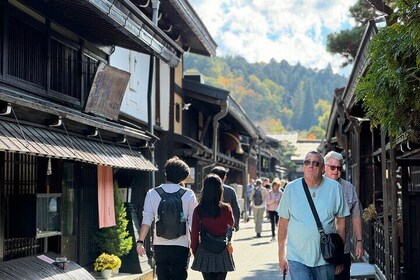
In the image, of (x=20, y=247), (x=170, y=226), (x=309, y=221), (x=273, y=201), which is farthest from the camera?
(x=273, y=201)

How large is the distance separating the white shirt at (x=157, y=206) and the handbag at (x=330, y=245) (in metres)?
2.31

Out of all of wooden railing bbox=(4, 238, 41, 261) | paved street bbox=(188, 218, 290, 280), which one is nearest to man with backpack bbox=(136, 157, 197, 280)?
wooden railing bbox=(4, 238, 41, 261)

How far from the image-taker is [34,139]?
799 cm

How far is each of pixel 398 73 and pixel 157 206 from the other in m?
4.35

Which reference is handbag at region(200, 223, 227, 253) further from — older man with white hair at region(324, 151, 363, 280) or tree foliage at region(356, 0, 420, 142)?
tree foliage at region(356, 0, 420, 142)

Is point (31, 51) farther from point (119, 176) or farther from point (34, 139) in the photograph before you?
point (119, 176)

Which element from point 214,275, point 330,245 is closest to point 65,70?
point 214,275

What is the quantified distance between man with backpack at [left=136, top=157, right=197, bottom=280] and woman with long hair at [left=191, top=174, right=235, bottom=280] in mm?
107

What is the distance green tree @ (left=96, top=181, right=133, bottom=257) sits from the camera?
13016 millimetres

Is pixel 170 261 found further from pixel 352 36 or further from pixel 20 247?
pixel 352 36

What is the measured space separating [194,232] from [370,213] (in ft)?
14.3

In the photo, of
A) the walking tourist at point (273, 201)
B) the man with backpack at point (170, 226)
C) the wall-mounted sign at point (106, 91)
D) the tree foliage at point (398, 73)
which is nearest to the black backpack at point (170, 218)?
the man with backpack at point (170, 226)

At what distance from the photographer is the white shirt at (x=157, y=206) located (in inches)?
348

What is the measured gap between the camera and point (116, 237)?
13.0m
